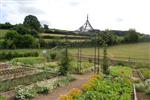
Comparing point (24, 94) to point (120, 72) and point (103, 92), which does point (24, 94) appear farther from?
point (120, 72)

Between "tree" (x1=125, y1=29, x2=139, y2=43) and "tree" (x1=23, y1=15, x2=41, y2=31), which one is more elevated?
"tree" (x1=23, y1=15, x2=41, y2=31)

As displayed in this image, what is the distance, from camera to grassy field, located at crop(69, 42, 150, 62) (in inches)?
1332

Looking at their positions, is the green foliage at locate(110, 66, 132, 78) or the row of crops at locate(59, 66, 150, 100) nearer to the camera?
the row of crops at locate(59, 66, 150, 100)

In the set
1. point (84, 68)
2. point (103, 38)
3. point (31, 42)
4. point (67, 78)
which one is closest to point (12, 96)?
point (67, 78)

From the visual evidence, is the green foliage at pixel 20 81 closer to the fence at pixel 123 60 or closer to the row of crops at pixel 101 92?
the row of crops at pixel 101 92

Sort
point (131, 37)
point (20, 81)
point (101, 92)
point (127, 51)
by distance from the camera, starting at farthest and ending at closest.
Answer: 1. point (131, 37)
2. point (127, 51)
3. point (20, 81)
4. point (101, 92)

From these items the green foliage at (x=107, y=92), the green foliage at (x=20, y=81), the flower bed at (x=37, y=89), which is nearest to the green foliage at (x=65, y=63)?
the green foliage at (x=20, y=81)

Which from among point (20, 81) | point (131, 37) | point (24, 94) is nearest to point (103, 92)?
point (24, 94)

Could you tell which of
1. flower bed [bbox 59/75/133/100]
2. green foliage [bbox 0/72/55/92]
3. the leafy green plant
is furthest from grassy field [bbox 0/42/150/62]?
the leafy green plant

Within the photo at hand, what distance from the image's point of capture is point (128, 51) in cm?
3612

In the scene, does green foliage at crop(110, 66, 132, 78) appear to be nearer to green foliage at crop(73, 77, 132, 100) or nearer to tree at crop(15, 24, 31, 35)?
green foliage at crop(73, 77, 132, 100)

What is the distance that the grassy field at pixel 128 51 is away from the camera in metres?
33.8

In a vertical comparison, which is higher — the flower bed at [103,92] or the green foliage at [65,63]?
the green foliage at [65,63]

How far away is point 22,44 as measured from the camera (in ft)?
134
